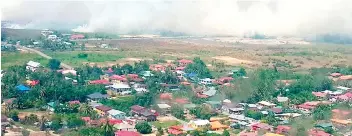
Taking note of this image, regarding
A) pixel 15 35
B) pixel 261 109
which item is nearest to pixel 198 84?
pixel 261 109

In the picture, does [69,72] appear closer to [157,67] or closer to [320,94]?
[157,67]

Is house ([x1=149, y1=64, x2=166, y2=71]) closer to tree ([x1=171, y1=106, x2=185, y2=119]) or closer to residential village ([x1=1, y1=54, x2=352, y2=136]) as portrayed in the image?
residential village ([x1=1, y1=54, x2=352, y2=136])

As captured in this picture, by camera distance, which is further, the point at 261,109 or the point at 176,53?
the point at 176,53

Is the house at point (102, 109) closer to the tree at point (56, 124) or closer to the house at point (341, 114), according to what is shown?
the tree at point (56, 124)

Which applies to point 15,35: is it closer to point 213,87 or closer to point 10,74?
point 10,74

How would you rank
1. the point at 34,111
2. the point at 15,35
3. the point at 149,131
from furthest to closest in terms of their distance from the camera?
the point at 15,35 → the point at 34,111 → the point at 149,131

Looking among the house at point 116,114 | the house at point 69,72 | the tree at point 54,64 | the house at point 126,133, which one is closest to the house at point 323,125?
the house at point 126,133
